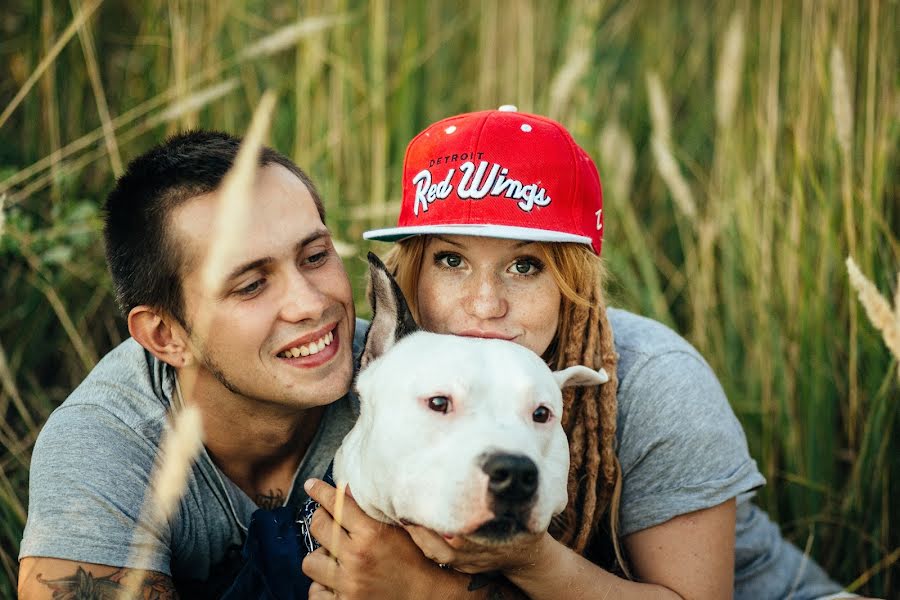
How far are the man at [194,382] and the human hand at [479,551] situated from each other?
58 centimetres

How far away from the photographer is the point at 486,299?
2359 millimetres

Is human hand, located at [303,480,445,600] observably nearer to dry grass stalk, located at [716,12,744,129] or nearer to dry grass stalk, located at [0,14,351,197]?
dry grass stalk, located at [0,14,351,197]

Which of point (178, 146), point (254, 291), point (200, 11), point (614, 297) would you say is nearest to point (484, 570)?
point (254, 291)

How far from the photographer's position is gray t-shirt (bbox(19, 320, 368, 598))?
225 cm

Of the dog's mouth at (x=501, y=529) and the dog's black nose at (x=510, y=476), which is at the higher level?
the dog's black nose at (x=510, y=476)

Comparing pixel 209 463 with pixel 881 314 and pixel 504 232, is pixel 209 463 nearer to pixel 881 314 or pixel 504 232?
pixel 504 232

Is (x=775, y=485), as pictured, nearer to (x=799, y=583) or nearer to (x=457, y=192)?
(x=799, y=583)

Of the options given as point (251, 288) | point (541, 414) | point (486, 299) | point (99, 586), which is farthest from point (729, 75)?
point (99, 586)

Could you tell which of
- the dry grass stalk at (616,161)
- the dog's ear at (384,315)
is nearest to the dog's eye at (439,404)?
Answer: the dog's ear at (384,315)

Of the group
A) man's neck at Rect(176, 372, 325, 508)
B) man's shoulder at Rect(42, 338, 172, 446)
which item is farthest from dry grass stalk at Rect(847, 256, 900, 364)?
man's shoulder at Rect(42, 338, 172, 446)

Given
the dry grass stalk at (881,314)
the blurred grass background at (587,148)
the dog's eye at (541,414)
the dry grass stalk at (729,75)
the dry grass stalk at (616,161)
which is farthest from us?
the dry grass stalk at (616,161)

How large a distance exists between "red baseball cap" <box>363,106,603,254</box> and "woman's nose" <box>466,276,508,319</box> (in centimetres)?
15

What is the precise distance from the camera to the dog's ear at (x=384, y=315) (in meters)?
2.27

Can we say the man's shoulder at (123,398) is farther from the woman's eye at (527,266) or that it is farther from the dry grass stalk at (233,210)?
the dry grass stalk at (233,210)
